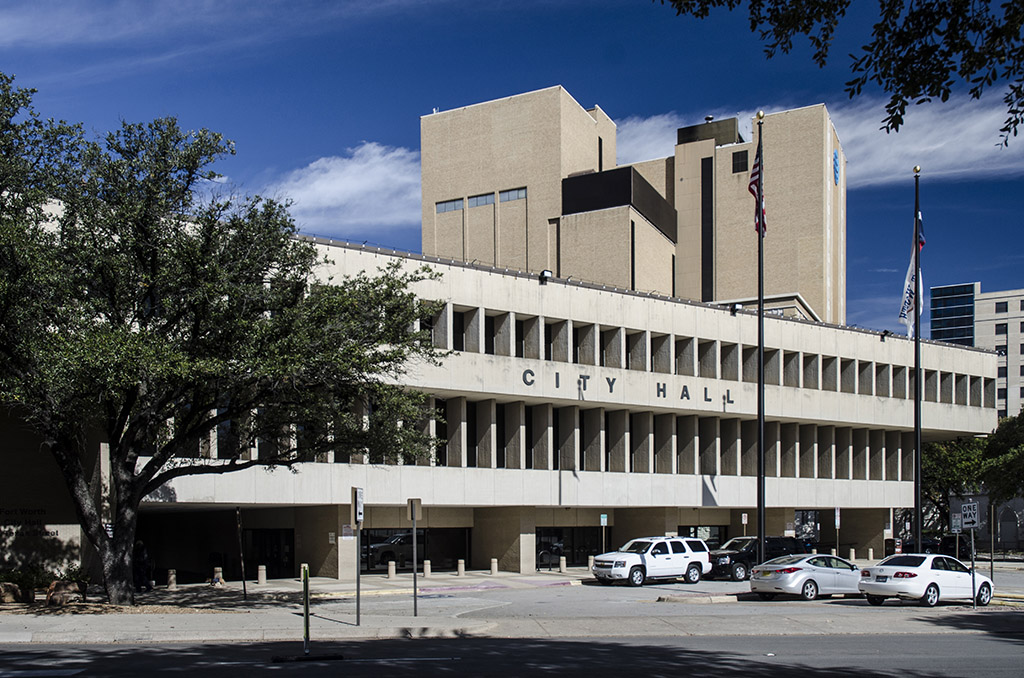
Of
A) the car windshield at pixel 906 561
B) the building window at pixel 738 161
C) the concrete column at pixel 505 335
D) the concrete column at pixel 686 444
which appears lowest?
the car windshield at pixel 906 561

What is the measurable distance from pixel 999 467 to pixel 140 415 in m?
45.8

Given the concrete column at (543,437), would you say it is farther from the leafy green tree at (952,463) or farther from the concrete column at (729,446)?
the leafy green tree at (952,463)

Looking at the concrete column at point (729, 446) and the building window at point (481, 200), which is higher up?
the building window at point (481, 200)

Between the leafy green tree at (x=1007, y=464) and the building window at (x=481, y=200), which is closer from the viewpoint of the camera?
the leafy green tree at (x=1007, y=464)

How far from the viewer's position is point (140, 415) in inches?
926

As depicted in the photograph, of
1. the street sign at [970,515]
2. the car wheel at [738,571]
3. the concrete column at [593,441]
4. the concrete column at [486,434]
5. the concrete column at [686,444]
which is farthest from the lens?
the concrete column at [686,444]

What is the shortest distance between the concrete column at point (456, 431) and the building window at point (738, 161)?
135 ft

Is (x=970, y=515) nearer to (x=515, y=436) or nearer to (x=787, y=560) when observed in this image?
(x=787, y=560)

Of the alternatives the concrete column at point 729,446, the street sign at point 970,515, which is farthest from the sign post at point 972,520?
the concrete column at point 729,446

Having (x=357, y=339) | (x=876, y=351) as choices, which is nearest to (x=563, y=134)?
(x=876, y=351)

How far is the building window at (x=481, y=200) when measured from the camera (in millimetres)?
71688

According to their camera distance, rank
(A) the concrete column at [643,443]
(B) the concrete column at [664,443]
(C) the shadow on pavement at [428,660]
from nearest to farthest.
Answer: (C) the shadow on pavement at [428,660], (A) the concrete column at [643,443], (B) the concrete column at [664,443]

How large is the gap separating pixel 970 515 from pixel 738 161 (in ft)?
166

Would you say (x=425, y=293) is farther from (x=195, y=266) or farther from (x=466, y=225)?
(x=466, y=225)
